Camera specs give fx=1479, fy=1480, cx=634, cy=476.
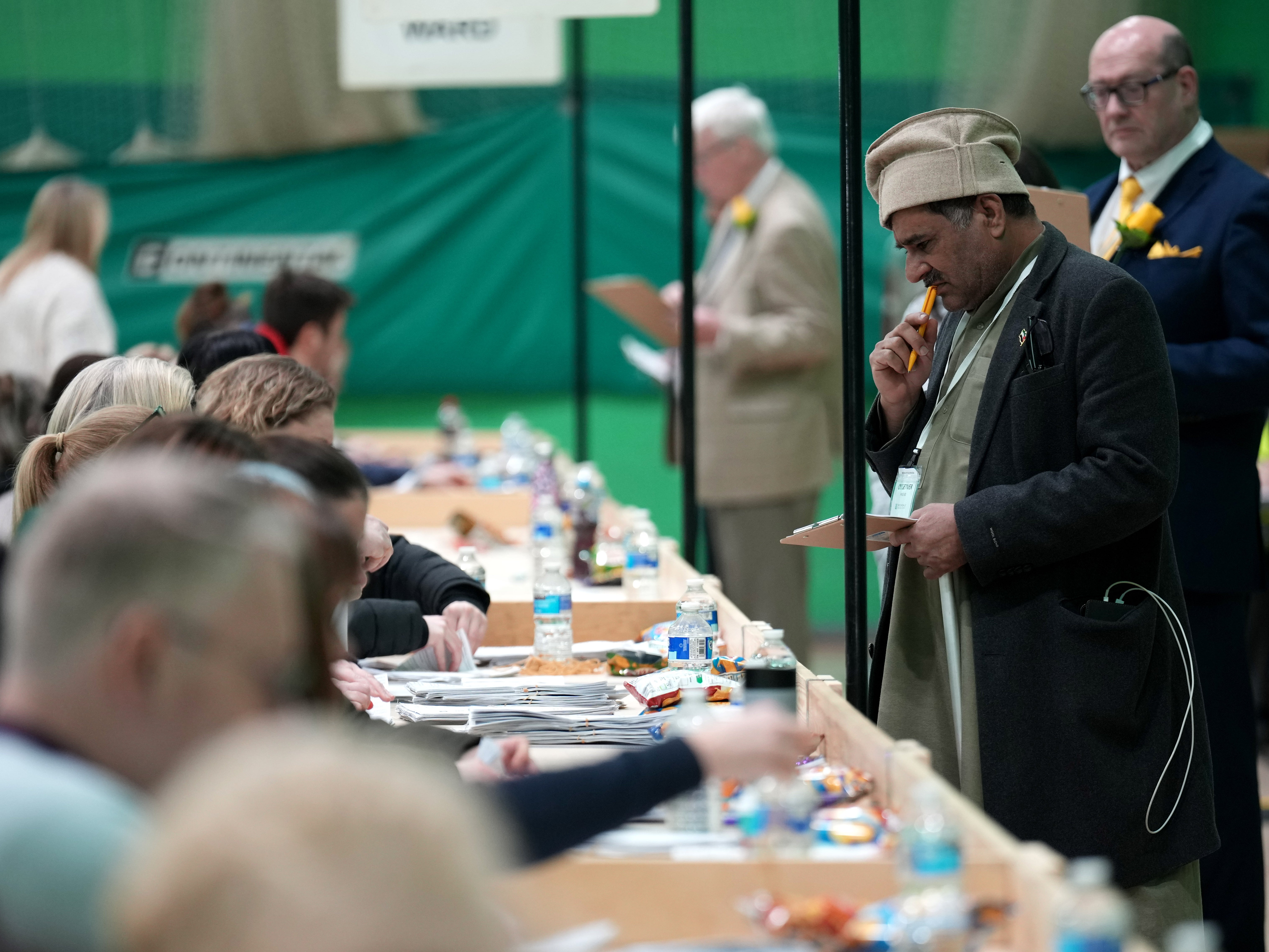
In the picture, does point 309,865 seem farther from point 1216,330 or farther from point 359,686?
point 1216,330

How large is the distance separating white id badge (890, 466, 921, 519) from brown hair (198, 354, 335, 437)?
0.94m

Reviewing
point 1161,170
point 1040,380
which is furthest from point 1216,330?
point 1040,380

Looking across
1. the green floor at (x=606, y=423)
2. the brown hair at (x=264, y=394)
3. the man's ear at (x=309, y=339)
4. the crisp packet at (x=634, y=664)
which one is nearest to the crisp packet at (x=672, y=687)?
the crisp packet at (x=634, y=664)

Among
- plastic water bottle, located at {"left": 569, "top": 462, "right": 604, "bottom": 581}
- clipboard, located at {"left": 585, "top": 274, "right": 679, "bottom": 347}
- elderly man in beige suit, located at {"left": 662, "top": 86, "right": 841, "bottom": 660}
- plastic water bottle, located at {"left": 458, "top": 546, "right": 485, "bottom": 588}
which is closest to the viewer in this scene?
plastic water bottle, located at {"left": 458, "top": 546, "right": 485, "bottom": 588}

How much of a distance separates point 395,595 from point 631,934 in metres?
1.71

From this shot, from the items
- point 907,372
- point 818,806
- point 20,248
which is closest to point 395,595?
point 907,372

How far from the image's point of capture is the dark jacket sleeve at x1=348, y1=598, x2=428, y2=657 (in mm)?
2664

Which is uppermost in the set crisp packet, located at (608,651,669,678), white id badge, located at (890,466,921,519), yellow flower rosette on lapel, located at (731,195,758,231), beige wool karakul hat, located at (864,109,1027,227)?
yellow flower rosette on lapel, located at (731,195,758,231)

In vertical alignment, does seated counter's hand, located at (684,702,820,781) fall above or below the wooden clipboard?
below

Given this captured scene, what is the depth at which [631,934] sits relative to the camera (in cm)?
143

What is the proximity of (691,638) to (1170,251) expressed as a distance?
123 cm

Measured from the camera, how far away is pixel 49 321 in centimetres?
507

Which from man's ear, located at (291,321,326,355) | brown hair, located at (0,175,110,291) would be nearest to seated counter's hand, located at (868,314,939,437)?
man's ear, located at (291,321,326,355)

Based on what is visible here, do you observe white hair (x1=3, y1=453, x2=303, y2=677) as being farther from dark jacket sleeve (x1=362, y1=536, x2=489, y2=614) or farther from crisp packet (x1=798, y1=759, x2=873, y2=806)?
dark jacket sleeve (x1=362, y1=536, x2=489, y2=614)
